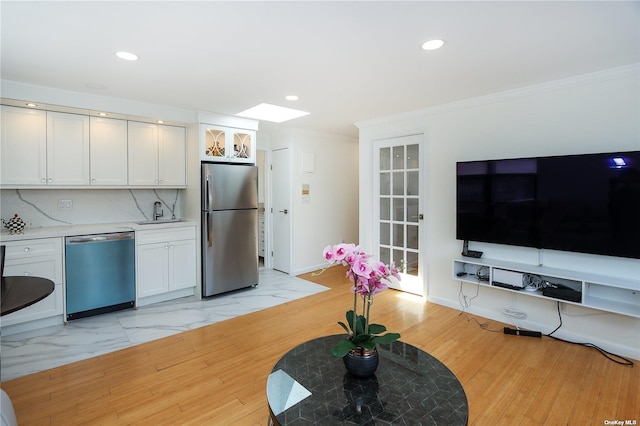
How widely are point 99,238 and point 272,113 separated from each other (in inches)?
101

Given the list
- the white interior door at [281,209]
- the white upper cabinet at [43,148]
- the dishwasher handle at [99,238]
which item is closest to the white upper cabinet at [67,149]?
the white upper cabinet at [43,148]

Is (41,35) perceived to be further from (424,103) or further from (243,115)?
(424,103)

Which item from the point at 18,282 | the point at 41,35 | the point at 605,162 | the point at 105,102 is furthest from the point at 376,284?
the point at 105,102

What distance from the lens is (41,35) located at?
6.65ft

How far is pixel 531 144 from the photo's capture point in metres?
3.04

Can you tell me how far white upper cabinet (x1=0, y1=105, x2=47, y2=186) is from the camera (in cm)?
301

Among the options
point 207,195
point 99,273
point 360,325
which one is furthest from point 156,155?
point 360,325

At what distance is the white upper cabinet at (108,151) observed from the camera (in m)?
3.49

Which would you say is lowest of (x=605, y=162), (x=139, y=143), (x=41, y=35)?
(x=605, y=162)

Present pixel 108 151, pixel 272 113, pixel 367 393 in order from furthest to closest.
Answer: pixel 272 113 → pixel 108 151 → pixel 367 393

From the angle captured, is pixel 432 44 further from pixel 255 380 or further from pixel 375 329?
pixel 255 380

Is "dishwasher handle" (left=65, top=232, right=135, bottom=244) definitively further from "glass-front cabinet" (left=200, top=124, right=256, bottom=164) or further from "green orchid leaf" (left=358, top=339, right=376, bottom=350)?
"green orchid leaf" (left=358, top=339, right=376, bottom=350)

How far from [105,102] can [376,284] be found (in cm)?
350

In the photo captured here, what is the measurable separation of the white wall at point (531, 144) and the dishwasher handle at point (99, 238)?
3.41 meters
